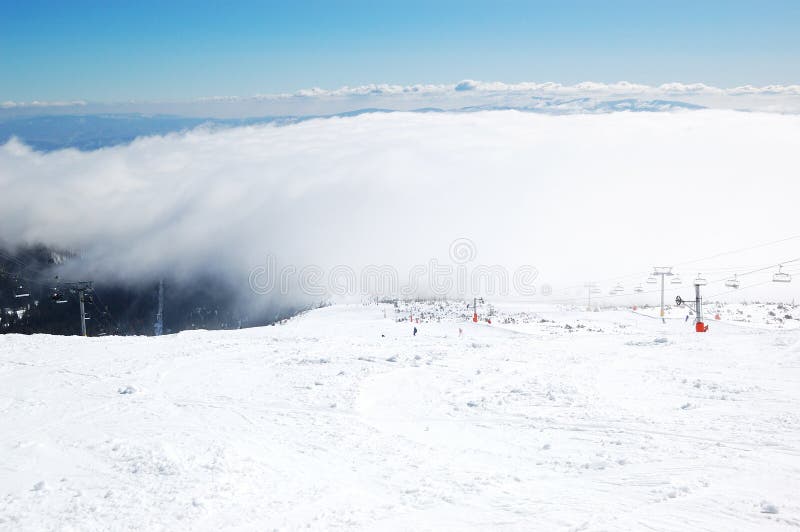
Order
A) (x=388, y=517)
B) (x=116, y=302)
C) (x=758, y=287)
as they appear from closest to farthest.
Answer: (x=388, y=517) < (x=758, y=287) < (x=116, y=302)

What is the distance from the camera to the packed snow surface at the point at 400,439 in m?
10.8

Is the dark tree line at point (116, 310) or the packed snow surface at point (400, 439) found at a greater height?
the packed snow surface at point (400, 439)

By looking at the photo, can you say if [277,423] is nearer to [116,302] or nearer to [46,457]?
[46,457]

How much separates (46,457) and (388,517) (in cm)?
923

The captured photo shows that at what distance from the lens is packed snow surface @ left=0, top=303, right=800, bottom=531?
423 inches

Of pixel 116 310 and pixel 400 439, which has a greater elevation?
pixel 400 439

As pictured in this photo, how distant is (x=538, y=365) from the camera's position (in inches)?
964

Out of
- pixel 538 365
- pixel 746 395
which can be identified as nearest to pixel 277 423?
pixel 538 365

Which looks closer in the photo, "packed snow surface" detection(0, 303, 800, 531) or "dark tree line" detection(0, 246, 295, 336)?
"packed snow surface" detection(0, 303, 800, 531)

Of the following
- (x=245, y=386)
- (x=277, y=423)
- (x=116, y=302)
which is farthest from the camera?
(x=116, y=302)

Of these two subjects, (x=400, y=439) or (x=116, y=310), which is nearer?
(x=400, y=439)

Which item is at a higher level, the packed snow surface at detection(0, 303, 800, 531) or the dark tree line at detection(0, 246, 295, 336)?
the packed snow surface at detection(0, 303, 800, 531)

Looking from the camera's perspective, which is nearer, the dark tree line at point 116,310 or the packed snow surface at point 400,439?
the packed snow surface at point 400,439

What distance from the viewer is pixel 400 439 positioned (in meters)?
15.3
